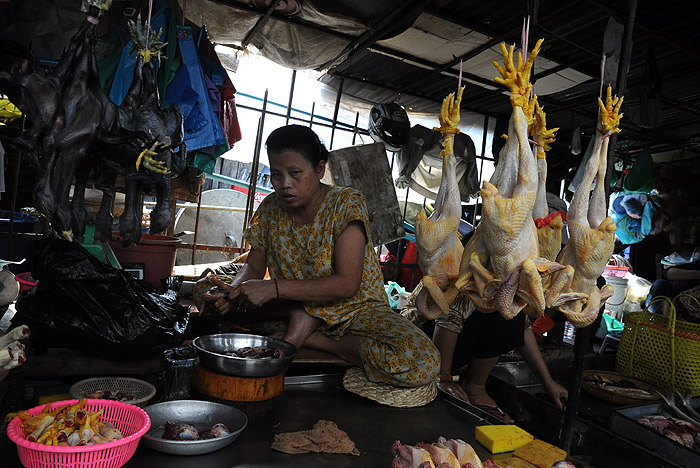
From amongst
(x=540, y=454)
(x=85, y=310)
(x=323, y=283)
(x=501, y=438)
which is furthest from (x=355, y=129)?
(x=540, y=454)

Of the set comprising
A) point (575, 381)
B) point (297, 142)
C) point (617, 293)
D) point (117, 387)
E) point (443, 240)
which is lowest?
point (117, 387)

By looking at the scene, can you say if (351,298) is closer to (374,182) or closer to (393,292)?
(374,182)

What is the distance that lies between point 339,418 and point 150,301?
1.15 m

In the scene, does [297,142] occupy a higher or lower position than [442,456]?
higher

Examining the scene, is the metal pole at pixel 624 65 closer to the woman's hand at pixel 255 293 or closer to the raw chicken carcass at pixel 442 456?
the raw chicken carcass at pixel 442 456

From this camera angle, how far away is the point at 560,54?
17.1 feet

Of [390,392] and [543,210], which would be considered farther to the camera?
[390,392]

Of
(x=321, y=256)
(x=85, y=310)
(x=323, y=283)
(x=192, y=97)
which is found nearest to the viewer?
(x=85, y=310)

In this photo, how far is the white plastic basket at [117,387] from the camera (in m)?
2.13

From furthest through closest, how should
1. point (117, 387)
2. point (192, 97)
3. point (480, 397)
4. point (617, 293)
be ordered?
point (617, 293)
point (192, 97)
point (480, 397)
point (117, 387)

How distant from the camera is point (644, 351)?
419 centimetres

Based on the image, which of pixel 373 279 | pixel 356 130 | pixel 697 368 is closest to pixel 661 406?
pixel 697 368

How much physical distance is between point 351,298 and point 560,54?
3.99 m

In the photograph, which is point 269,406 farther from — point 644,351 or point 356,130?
point 356,130
